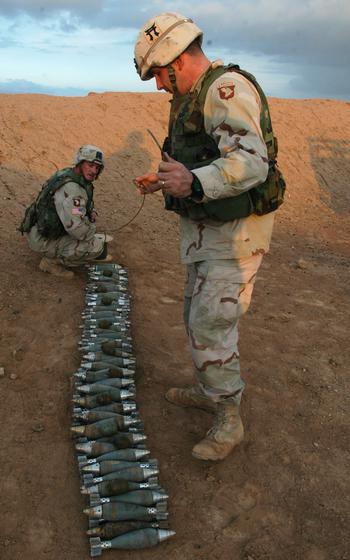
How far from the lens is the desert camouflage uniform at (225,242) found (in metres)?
3.20

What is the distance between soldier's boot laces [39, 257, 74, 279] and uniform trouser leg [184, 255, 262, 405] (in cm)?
422

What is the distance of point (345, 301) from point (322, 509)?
4.42 meters

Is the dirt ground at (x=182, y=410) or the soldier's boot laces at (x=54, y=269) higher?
the soldier's boot laces at (x=54, y=269)

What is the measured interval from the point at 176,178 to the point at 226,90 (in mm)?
634

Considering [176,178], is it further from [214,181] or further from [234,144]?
[234,144]

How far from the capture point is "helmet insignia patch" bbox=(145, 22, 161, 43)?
3.48 m

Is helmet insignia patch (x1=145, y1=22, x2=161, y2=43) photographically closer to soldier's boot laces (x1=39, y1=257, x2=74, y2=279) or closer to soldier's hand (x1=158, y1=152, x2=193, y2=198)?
soldier's hand (x1=158, y1=152, x2=193, y2=198)

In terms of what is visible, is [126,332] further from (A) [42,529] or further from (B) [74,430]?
(A) [42,529]

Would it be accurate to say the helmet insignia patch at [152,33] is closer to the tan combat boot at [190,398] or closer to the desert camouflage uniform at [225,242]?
the desert camouflage uniform at [225,242]

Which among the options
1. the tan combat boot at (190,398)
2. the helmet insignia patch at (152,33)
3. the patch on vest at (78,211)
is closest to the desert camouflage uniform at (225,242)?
the helmet insignia patch at (152,33)

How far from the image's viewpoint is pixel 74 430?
4348 mm

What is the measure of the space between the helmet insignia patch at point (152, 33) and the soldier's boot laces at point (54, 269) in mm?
4794

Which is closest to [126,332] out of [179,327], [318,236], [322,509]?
[179,327]

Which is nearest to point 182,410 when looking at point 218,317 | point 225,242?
point 218,317
